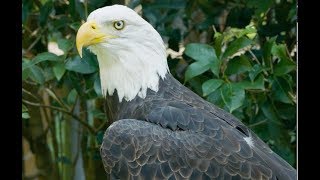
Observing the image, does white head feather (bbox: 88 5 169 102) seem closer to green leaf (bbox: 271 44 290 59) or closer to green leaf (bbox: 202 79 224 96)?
green leaf (bbox: 202 79 224 96)

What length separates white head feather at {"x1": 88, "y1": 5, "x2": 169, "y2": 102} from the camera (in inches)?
76.2

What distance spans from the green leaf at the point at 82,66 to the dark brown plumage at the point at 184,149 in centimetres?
65

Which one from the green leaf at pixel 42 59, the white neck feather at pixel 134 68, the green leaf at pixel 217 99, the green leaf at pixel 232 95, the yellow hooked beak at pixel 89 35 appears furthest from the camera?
the green leaf at pixel 42 59

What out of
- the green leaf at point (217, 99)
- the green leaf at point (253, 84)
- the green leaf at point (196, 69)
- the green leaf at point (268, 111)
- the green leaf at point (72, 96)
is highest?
the green leaf at point (196, 69)

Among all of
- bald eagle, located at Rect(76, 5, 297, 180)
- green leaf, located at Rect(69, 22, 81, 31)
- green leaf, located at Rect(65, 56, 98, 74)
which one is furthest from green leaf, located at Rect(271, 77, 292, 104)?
green leaf, located at Rect(69, 22, 81, 31)

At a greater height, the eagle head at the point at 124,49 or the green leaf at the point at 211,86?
the eagle head at the point at 124,49

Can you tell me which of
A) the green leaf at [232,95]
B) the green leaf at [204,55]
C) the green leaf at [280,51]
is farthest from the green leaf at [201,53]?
the green leaf at [280,51]

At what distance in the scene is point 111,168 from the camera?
70.2 inches

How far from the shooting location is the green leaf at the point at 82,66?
2.50 meters

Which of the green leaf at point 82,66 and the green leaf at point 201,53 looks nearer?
the green leaf at point 201,53

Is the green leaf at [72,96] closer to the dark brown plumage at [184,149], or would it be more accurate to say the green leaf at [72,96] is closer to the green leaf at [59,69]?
the green leaf at [59,69]

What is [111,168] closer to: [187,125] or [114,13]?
[187,125]

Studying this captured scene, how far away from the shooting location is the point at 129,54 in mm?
2002
